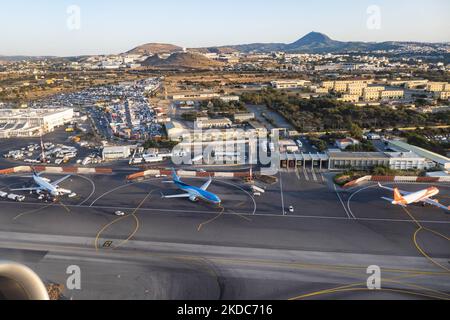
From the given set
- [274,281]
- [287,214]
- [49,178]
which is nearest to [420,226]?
[287,214]

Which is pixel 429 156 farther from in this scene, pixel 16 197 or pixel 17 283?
pixel 16 197

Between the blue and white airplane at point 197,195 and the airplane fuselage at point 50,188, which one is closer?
the blue and white airplane at point 197,195

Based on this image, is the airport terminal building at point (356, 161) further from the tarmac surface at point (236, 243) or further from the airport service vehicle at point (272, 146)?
the tarmac surface at point (236, 243)

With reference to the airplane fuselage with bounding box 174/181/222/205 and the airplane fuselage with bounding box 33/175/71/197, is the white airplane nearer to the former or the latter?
the airplane fuselage with bounding box 33/175/71/197

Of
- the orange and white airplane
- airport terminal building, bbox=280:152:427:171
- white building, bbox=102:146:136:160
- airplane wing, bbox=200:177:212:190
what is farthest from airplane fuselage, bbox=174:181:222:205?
white building, bbox=102:146:136:160

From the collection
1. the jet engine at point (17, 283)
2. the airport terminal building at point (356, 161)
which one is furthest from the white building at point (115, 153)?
the jet engine at point (17, 283)
